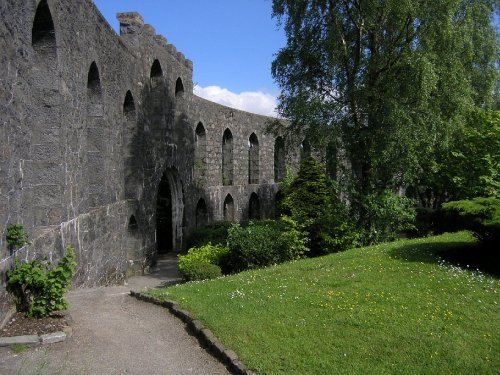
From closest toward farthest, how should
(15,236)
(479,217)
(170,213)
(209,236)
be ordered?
(15,236)
(479,217)
(209,236)
(170,213)

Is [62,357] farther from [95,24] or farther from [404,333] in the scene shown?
[95,24]

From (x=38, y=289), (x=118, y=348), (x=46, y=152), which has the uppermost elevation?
(x=46, y=152)

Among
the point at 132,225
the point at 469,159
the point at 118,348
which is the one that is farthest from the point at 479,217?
the point at 132,225

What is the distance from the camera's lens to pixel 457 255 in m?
9.95

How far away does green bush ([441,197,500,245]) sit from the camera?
28.5ft

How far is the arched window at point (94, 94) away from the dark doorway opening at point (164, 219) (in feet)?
27.9

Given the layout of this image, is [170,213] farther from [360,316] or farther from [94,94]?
[360,316]

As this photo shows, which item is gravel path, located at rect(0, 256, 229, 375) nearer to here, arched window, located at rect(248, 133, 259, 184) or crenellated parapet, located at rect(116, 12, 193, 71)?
crenellated parapet, located at rect(116, 12, 193, 71)

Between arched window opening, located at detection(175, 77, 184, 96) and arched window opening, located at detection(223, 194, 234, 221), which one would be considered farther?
arched window opening, located at detection(223, 194, 234, 221)

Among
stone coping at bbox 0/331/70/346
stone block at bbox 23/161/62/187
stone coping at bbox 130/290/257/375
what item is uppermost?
stone block at bbox 23/161/62/187

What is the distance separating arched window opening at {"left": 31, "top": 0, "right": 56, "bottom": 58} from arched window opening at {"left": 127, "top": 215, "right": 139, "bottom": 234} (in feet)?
22.1

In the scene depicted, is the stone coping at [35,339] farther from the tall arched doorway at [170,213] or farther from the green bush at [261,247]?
the tall arched doorway at [170,213]

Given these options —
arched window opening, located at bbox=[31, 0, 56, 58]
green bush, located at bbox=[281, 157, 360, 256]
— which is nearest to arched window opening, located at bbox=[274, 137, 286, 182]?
green bush, located at bbox=[281, 157, 360, 256]

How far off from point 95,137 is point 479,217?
7.79m
